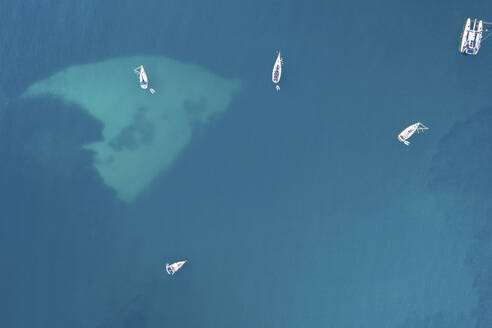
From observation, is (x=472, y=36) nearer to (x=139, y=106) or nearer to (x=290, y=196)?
(x=290, y=196)

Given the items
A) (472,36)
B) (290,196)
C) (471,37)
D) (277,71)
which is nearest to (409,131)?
(471,37)

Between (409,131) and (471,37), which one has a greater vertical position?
(471,37)

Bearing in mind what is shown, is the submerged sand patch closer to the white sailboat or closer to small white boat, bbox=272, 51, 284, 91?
small white boat, bbox=272, 51, 284, 91

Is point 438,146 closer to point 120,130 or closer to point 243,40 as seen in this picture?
point 243,40

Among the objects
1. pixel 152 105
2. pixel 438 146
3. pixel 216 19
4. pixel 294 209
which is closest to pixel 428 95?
pixel 438 146

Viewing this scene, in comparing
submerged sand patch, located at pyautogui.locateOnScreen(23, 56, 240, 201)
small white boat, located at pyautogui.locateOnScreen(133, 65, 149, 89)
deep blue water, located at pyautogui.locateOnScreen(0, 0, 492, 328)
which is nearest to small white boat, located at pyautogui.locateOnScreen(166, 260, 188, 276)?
deep blue water, located at pyautogui.locateOnScreen(0, 0, 492, 328)

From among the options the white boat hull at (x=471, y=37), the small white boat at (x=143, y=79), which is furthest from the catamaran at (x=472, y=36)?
the small white boat at (x=143, y=79)

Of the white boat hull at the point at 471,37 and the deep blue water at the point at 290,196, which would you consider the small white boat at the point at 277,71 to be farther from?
the white boat hull at the point at 471,37
